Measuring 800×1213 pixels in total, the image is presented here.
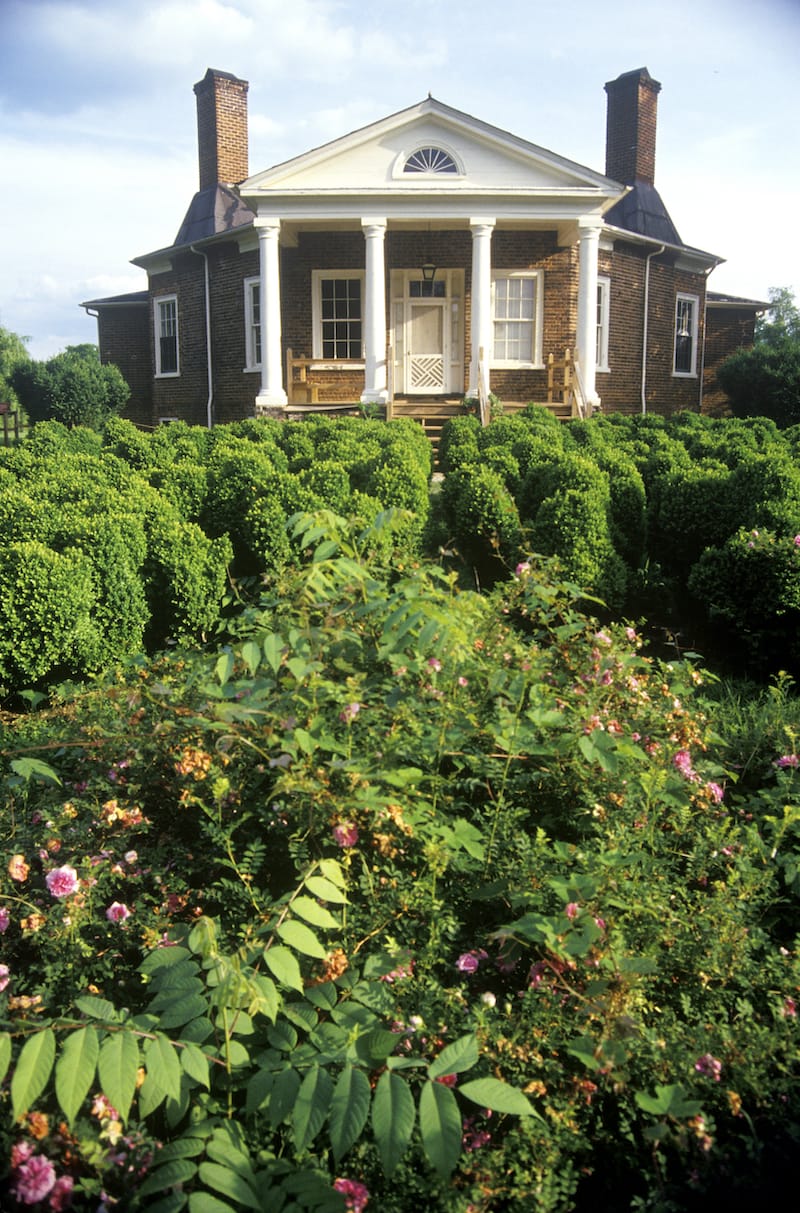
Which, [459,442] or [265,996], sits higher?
[459,442]

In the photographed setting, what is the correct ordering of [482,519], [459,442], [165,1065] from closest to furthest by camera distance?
[165,1065] < [482,519] < [459,442]

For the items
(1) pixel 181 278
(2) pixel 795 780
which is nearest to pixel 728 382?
(1) pixel 181 278

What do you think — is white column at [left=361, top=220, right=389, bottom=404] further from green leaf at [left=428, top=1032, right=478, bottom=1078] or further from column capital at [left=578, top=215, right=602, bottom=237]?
green leaf at [left=428, top=1032, right=478, bottom=1078]

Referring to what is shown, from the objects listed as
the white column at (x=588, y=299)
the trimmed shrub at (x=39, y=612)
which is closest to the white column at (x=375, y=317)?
the white column at (x=588, y=299)

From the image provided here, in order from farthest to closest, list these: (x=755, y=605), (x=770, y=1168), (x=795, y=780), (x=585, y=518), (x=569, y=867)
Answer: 1. (x=585, y=518)
2. (x=755, y=605)
3. (x=795, y=780)
4. (x=569, y=867)
5. (x=770, y=1168)

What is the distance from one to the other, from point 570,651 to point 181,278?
921 inches

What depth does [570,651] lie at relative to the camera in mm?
3697

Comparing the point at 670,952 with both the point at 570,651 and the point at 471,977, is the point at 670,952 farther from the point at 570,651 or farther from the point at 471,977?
the point at 570,651

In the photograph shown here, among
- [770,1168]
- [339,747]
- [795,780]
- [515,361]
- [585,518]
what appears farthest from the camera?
[515,361]

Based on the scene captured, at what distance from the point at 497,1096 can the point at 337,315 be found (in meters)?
20.5

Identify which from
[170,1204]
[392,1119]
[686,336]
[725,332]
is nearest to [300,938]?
[392,1119]

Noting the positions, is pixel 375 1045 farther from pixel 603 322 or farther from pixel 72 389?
pixel 72 389

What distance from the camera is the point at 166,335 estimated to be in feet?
83.5

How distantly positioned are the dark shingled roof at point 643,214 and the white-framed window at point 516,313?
5.31 metres
